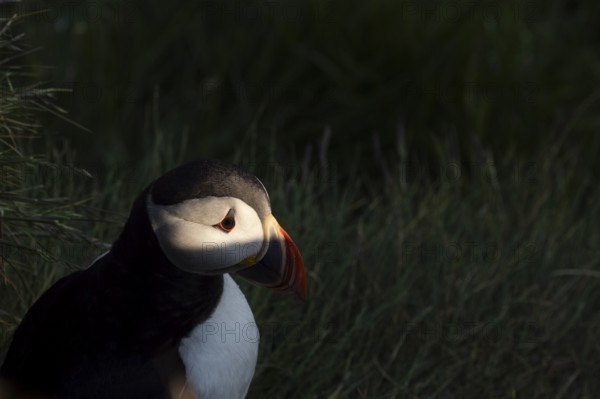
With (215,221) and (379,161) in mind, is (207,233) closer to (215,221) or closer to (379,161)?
(215,221)

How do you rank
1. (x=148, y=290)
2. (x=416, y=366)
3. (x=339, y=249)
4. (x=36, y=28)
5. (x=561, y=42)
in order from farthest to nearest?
(x=561, y=42)
(x=36, y=28)
(x=339, y=249)
(x=416, y=366)
(x=148, y=290)

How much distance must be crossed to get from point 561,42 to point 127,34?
7.33 feet

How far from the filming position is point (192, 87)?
5012 millimetres

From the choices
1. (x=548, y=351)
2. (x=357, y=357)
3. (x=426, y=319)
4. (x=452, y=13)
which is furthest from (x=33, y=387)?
(x=452, y=13)

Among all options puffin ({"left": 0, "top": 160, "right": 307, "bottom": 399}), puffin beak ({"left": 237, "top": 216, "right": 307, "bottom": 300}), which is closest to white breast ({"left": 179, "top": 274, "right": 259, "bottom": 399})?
puffin ({"left": 0, "top": 160, "right": 307, "bottom": 399})

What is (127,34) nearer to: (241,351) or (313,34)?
(313,34)

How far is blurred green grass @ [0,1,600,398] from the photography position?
129 inches

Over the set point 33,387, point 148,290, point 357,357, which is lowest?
point 357,357

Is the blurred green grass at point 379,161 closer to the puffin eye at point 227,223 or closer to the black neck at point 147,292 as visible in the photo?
the black neck at point 147,292

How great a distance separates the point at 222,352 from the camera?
246cm

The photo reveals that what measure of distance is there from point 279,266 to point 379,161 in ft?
5.82

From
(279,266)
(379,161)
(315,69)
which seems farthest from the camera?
(315,69)

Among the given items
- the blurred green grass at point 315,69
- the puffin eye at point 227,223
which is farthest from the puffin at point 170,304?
the blurred green grass at point 315,69

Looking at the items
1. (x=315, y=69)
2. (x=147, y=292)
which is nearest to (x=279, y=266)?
(x=147, y=292)
